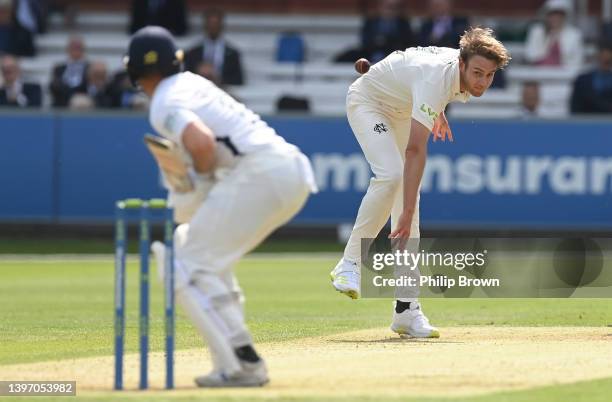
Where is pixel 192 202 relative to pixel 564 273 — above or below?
above

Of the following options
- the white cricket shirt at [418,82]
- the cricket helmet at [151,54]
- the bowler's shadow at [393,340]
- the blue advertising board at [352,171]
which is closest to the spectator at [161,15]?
the blue advertising board at [352,171]

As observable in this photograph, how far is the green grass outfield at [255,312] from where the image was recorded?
33.0 feet

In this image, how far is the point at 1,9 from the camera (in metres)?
27.4

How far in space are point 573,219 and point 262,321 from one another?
9.04m

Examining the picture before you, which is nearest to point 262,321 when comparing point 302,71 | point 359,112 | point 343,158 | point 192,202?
point 359,112

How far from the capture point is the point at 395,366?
892 cm

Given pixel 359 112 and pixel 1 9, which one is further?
pixel 1 9

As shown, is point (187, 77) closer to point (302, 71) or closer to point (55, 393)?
point (55, 393)

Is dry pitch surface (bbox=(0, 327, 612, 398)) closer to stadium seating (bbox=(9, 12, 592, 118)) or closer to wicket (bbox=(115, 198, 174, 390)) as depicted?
wicket (bbox=(115, 198, 174, 390))

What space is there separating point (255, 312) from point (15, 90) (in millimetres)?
10113

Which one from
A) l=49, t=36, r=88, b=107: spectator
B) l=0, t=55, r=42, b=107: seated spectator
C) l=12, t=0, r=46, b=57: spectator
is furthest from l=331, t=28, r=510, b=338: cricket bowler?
l=12, t=0, r=46, b=57: spectator

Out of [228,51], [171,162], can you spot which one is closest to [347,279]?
[171,162]

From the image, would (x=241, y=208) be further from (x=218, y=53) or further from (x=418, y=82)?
(x=218, y=53)

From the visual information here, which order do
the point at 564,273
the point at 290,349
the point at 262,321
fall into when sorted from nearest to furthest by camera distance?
the point at 290,349 → the point at 262,321 → the point at 564,273
